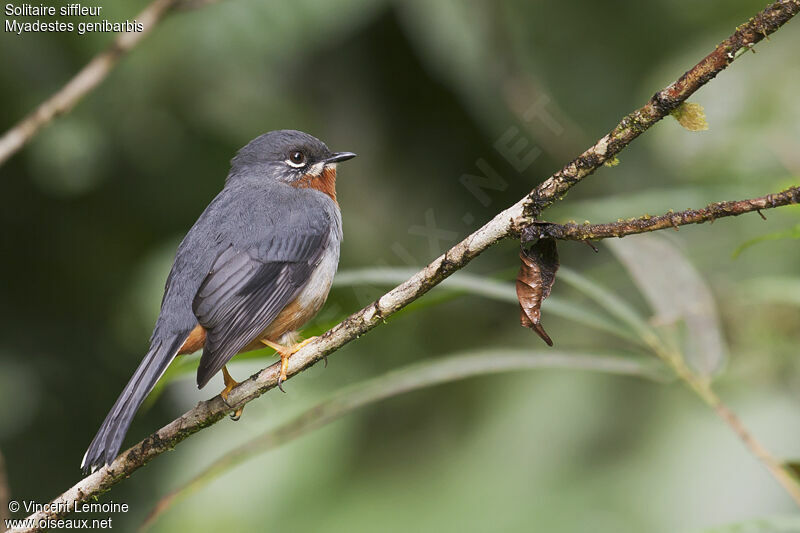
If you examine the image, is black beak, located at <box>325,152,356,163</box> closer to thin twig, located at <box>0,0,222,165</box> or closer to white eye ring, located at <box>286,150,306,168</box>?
white eye ring, located at <box>286,150,306,168</box>

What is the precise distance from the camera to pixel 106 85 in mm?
4734

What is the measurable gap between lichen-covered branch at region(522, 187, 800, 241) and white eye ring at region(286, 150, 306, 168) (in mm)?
→ 2089

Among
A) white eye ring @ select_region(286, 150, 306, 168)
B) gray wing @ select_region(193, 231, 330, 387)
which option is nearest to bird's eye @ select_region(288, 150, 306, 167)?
white eye ring @ select_region(286, 150, 306, 168)

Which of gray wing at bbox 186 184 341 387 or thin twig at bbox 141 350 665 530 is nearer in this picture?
thin twig at bbox 141 350 665 530

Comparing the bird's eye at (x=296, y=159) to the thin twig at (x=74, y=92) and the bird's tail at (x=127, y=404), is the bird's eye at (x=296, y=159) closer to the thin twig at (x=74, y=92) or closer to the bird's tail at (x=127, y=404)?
the thin twig at (x=74, y=92)

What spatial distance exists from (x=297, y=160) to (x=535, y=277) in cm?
209

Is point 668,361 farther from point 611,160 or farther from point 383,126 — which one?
point 383,126

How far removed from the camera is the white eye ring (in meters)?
3.58

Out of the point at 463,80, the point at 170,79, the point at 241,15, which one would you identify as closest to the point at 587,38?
the point at 463,80

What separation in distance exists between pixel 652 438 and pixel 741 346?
649 mm

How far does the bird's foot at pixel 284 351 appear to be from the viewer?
85.0 inches

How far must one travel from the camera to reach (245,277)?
2875mm

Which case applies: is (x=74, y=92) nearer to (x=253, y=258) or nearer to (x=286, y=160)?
(x=253, y=258)

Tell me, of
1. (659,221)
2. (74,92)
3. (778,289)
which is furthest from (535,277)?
(74,92)
